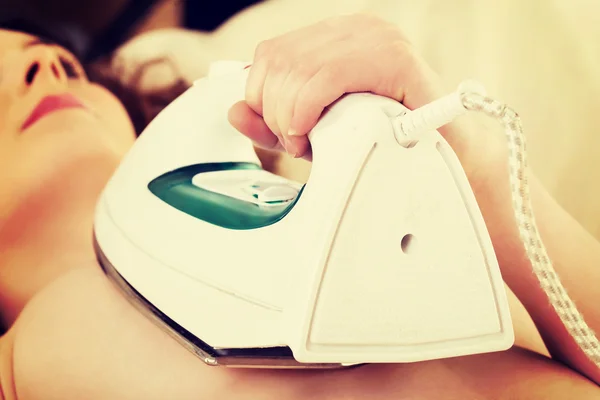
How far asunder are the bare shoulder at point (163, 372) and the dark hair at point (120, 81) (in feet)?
1.89

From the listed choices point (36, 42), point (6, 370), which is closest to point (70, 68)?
point (36, 42)

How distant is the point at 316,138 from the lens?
→ 41 centimetres

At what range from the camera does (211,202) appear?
542mm

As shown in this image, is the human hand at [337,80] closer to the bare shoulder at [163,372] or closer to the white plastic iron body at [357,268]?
the white plastic iron body at [357,268]

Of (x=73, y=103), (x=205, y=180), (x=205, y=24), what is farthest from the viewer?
(x=205, y=24)

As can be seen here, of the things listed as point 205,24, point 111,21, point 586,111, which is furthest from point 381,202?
point 111,21

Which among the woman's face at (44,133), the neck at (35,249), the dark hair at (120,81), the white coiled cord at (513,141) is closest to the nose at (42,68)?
the woman's face at (44,133)

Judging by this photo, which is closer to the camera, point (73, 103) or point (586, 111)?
point (586, 111)

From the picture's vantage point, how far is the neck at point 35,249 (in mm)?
808

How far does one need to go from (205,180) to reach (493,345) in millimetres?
352

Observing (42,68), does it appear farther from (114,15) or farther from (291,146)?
(291,146)

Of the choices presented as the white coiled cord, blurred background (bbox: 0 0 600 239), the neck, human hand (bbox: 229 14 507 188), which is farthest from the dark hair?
the white coiled cord

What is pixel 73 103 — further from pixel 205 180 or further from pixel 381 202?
pixel 381 202

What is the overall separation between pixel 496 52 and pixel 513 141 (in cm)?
61
